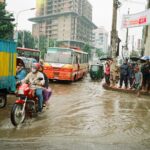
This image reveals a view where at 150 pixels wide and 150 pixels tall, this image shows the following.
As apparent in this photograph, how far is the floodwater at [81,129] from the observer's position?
7008 mm

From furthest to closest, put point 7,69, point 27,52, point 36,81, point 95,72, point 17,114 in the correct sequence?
1. point 27,52
2. point 95,72
3. point 7,69
4. point 36,81
5. point 17,114

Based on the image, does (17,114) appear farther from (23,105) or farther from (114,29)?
(114,29)

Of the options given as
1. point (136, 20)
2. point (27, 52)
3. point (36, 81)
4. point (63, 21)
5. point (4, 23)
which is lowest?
point (36, 81)

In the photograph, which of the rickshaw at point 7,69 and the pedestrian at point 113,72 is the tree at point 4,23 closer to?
the pedestrian at point 113,72

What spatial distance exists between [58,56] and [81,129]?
15.4m

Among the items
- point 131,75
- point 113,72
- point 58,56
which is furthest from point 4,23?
point 131,75

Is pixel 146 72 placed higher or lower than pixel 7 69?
lower

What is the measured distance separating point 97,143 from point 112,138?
700 mm

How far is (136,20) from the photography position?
20.5 meters

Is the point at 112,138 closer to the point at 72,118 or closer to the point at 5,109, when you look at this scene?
the point at 72,118

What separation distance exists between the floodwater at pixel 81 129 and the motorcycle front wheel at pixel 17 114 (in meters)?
0.14

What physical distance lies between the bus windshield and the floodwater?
10.6 m

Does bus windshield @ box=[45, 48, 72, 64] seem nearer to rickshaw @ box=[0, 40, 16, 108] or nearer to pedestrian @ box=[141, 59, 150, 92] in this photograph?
pedestrian @ box=[141, 59, 150, 92]

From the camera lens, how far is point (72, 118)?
10266mm
